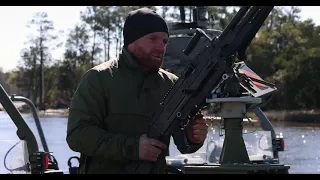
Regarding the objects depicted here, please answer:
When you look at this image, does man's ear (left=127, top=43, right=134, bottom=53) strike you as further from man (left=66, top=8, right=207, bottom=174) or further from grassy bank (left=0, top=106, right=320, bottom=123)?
grassy bank (left=0, top=106, right=320, bottom=123)

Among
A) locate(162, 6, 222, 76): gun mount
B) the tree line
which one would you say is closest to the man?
locate(162, 6, 222, 76): gun mount

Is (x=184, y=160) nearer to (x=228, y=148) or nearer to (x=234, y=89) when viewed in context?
(x=228, y=148)

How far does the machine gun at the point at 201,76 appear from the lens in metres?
3.06

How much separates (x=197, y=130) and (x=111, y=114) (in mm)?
413

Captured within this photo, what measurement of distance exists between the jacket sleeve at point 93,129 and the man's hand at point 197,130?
0.33 metres

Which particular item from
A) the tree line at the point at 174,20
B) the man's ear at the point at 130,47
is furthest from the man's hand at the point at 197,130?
the tree line at the point at 174,20

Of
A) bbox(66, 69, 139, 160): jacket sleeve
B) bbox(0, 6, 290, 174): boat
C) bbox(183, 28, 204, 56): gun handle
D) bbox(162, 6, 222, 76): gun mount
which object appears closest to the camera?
bbox(66, 69, 139, 160): jacket sleeve

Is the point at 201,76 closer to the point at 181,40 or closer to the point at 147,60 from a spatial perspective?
the point at 147,60

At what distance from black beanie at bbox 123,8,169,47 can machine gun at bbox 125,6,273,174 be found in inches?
11.5

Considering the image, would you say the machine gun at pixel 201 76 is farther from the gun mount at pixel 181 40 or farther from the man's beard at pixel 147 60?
the gun mount at pixel 181 40

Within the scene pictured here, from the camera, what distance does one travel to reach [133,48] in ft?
9.90

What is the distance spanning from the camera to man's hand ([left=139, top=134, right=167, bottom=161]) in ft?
9.40

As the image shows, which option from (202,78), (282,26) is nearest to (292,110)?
(282,26)

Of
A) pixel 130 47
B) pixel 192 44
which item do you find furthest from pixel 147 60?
pixel 192 44
